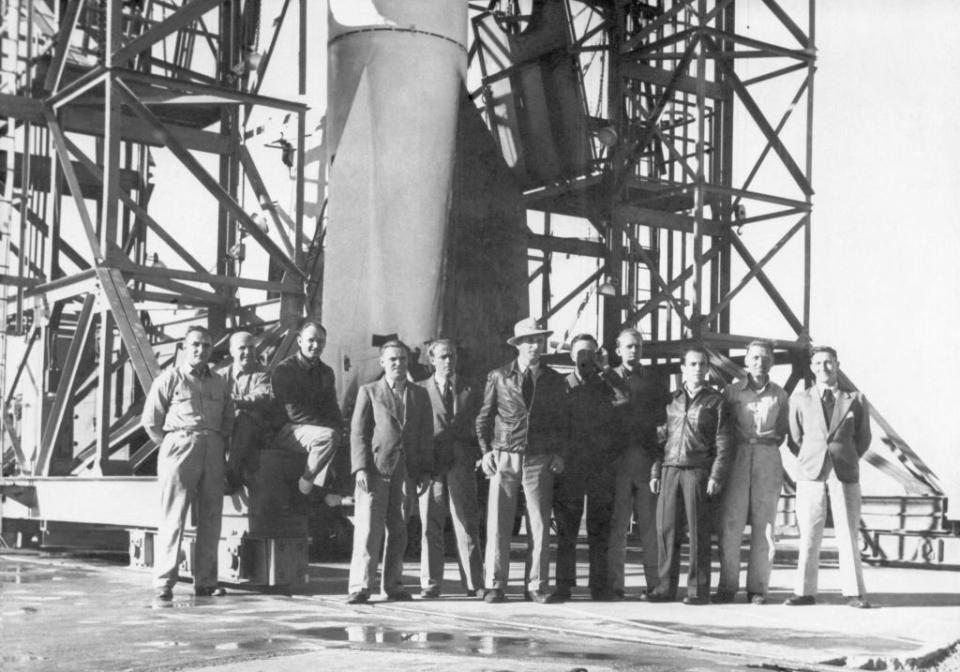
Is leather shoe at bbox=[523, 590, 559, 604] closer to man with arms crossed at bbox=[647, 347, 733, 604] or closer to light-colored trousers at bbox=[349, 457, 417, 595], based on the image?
man with arms crossed at bbox=[647, 347, 733, 604]

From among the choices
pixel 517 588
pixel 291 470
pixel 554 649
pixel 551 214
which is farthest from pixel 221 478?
pixel 551 214

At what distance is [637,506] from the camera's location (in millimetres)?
8445

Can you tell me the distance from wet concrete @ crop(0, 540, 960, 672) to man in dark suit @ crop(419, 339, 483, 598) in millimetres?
274

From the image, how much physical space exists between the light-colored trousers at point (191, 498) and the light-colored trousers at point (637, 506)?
2.56 metres

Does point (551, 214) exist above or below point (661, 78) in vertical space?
below

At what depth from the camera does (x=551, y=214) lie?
59.8ft

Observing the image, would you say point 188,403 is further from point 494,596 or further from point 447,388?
point 494,596

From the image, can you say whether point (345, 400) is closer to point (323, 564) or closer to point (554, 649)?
point (323, 564)

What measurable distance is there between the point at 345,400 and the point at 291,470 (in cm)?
212

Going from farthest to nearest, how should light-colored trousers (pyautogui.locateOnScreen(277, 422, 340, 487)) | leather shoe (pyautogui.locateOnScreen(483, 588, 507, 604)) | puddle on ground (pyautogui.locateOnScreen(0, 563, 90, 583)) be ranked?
1. puddle on ground (pyautogui.locateOnScreen(0, 563, 90, 583))
2. light-colored trousers (pyautogui.locateOnScreen(277, 422, 340, 487))
3. leather shoe (pyautogui.locateOnScreen(483, 588, 507, 604))

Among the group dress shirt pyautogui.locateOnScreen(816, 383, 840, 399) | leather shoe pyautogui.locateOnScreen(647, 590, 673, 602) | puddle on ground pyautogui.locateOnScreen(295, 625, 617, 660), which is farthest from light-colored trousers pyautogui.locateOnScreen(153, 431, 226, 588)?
dress shirt pyautogui.locateOnScreen(816, 383, 840, 399)

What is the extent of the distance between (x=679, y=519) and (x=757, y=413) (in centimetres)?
85

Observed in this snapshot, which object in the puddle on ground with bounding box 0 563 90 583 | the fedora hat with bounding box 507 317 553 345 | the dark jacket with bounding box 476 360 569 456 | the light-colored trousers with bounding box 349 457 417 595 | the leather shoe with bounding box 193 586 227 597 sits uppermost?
the fedora hat with bounding box 507 317 553 345

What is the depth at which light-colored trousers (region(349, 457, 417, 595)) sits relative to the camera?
7641 mm
